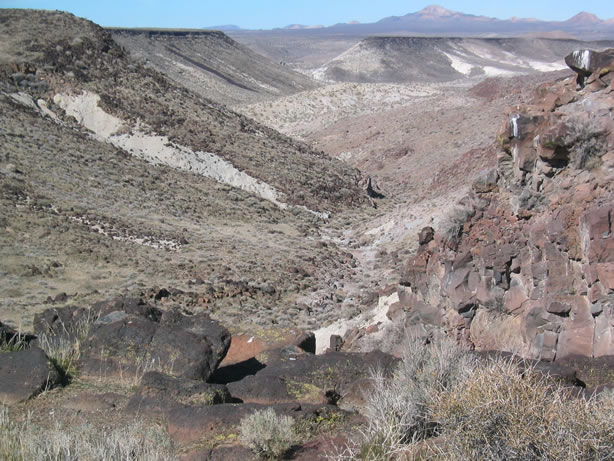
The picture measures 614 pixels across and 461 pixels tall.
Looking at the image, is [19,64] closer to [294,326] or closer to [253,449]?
[294,326]

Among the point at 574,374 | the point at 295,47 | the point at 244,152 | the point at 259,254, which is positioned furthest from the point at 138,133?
the point at 295,47

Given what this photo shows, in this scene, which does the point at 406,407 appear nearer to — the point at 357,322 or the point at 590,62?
the point at 590,62

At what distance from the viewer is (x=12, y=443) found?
213 inches

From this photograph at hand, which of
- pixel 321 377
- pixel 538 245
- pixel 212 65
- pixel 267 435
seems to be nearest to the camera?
pixel 267 435

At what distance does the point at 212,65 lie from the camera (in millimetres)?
94000

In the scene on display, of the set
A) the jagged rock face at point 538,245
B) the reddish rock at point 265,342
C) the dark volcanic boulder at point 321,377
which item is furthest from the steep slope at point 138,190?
the dark volcanic boulder at point 321,377

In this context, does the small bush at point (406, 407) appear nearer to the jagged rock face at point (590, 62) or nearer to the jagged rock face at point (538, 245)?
the jagged rock face at point (538, 245)

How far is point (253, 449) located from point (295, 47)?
635 feet

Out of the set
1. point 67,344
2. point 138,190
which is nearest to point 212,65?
point 138,190

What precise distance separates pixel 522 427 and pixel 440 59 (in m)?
126

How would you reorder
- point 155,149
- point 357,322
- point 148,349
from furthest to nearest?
Result: point 155,149, point 357,322, point 148,349

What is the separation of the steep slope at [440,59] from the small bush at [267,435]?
332ft

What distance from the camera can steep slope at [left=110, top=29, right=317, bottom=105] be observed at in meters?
76.9

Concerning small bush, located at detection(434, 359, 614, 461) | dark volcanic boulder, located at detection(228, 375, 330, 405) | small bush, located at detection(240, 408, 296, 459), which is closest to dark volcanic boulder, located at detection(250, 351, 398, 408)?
dark volcanic boulder, located at detection(228, 375, 330, 405)
